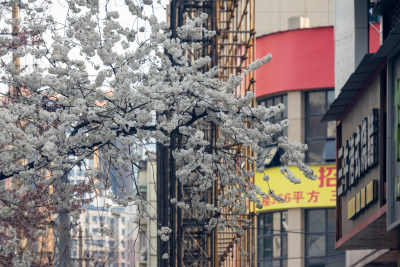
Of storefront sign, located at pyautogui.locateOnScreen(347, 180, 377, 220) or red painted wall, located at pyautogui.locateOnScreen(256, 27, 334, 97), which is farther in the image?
red painted wall, located at pyautogui.locateOnScreen(256, 27, 334, 97)

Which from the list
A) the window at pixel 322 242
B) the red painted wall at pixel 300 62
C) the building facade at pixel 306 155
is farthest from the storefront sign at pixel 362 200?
the red painted wall at pixel 300 62

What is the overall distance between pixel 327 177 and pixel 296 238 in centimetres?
245

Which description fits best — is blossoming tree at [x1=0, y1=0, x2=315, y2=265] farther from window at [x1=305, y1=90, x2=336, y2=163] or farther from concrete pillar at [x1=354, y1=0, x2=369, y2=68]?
window at [x1=305, y1=90, x2=336, y2=163]

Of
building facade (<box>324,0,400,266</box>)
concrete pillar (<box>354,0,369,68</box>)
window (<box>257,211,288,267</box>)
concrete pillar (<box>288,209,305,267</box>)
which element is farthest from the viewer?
window (<box>257,211,288,267</box>)

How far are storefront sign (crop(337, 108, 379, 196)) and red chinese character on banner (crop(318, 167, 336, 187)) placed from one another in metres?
10.7

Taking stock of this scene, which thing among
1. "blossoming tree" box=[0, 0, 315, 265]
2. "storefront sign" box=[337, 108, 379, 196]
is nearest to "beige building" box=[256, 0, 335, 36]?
"storefront sign" box=[337, 108, 379, 196]

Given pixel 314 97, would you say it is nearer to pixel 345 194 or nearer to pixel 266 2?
pixel 266 2

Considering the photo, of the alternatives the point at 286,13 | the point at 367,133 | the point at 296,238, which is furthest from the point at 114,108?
the point at 286,13

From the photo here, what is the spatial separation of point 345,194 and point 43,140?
1243cm

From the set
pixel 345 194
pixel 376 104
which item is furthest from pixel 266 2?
pixel 376 104

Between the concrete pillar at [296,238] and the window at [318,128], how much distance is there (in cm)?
210

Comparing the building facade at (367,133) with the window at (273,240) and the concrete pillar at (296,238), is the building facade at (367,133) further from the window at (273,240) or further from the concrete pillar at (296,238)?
the window at (273,240)

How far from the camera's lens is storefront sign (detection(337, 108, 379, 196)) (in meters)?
18.7

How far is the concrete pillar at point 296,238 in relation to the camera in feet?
112
